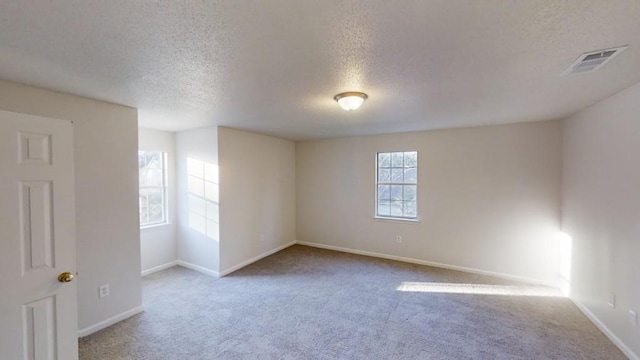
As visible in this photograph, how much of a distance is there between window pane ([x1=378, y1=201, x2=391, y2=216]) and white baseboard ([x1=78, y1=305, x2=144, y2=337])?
3911 mm

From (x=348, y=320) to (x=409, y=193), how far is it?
8.74 feet

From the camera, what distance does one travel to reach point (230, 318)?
2.78 metres

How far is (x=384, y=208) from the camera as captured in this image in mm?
4918

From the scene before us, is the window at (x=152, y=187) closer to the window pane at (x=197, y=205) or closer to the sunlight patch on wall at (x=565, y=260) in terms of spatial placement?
the window pane at (x=197, y=205)

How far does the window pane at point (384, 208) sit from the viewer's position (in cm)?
489

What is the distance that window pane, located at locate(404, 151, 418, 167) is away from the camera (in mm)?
4566

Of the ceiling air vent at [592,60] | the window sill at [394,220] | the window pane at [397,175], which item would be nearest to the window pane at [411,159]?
the window pane at [397,175]

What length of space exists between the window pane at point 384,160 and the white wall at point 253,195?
1919mm

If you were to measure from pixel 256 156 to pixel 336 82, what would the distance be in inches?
114

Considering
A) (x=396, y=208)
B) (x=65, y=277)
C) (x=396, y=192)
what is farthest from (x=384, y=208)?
(x=65, y=277)

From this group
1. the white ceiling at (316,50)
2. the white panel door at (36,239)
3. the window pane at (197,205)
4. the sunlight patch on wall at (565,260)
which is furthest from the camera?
the window pane at (197,205)

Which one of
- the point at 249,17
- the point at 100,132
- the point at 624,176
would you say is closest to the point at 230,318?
the point at 100,132

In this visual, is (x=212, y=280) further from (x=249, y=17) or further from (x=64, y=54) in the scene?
(x=249, y=17)

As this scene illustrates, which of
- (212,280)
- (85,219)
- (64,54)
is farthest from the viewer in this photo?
(212,280)
